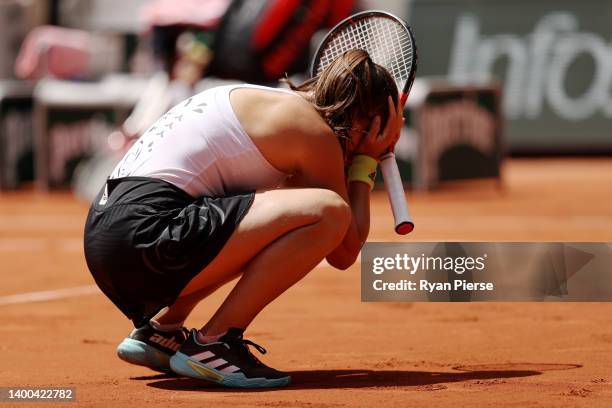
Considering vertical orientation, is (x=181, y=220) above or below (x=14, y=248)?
below

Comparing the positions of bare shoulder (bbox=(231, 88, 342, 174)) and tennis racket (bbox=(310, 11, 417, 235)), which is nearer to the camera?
bare shoulder (bbox=(231, 88, 342, 174))

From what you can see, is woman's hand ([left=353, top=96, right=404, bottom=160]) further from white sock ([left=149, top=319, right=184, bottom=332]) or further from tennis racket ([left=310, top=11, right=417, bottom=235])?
white sock ([left=149, top=319, right=184, bottom=332])

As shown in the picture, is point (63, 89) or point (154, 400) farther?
point (63, 89)

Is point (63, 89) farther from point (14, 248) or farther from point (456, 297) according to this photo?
point (456, 297)

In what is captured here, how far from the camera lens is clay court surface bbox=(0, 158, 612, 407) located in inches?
144

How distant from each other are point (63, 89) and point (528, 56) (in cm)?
625

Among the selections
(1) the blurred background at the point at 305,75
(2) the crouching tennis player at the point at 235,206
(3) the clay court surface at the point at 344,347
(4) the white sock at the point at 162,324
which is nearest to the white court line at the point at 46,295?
(3) the clay court surface at the point at 344,347

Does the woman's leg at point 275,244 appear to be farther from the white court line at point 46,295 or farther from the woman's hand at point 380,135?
the white court line at point 46,295

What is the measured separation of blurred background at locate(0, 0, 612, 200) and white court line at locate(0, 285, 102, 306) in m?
5.40

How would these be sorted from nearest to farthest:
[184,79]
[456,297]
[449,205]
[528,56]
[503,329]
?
1. [456,297]
2. [503,329]
3. [449,205]
4. [184,79]
5. [528,56]

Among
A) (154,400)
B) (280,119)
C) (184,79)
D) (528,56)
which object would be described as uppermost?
(528,56)

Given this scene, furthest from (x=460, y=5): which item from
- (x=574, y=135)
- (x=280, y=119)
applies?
(x=280, y=119)

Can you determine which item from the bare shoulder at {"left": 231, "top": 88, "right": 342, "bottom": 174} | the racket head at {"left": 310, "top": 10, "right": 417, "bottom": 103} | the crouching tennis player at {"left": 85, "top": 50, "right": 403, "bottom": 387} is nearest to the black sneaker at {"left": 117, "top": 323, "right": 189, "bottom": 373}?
the crouching tennis player at {"left": 85, "top": 50, "right": 403, "bottom": 387}

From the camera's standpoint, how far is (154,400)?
363 centimetres
